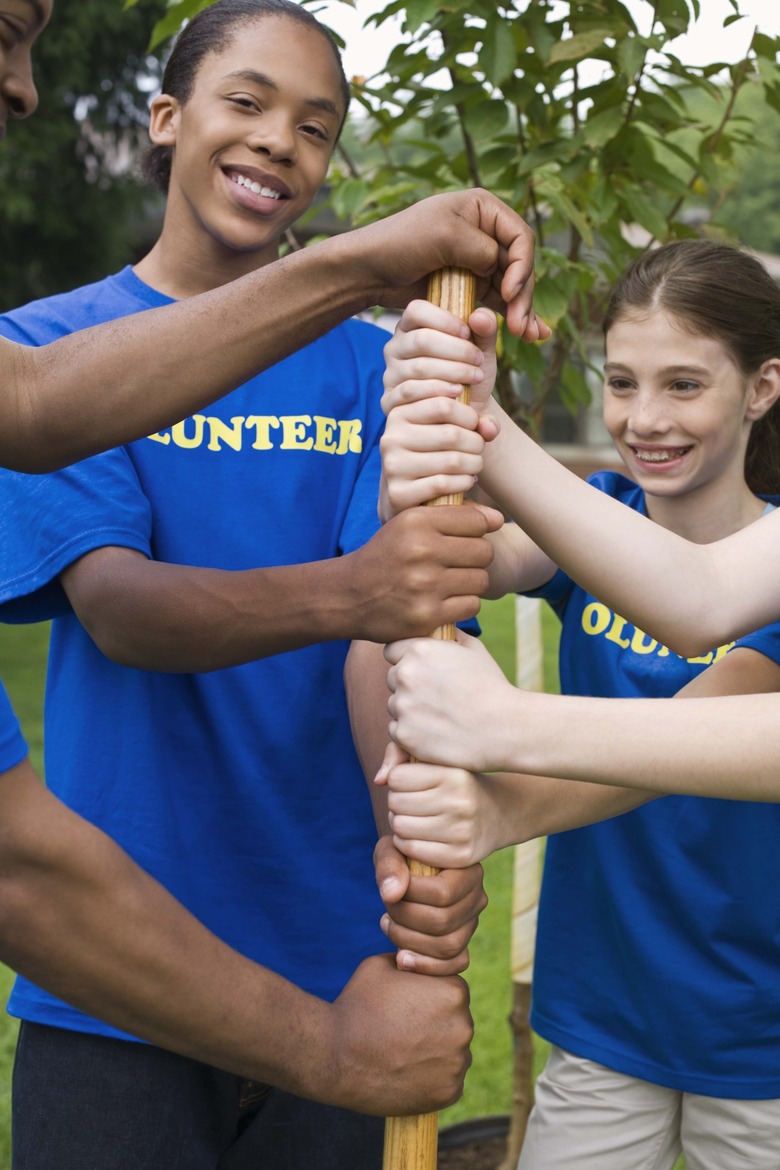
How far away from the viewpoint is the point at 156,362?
5.19 feet

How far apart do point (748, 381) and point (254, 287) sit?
1.13 meters

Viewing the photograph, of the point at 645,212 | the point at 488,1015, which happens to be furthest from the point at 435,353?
the point at 488,1015

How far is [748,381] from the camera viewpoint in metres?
2.37

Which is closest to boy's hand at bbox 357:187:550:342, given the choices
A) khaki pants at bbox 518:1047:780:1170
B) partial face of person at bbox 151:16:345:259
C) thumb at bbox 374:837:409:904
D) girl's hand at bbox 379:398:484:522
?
girl's hand at bbox 379:398:484:522

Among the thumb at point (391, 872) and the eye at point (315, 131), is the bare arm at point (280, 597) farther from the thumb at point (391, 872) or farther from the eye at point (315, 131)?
the eye at point (315, 131)

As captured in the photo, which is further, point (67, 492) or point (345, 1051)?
point (67, 492)

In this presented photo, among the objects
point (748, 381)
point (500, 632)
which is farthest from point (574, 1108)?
point (500, 632)

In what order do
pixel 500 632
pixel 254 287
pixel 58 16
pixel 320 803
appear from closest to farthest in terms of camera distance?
pixel 254 287
pixel 320 803
pixel 500 632
pixel 58 16

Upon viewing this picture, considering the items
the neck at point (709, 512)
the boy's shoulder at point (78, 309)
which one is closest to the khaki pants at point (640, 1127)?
the neck at point (709, 512)

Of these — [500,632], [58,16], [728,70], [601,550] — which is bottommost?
[601,550]

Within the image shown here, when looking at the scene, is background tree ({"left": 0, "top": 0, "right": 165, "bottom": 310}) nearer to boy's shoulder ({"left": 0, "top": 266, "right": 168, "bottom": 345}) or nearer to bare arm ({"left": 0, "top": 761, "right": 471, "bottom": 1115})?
boy's shoulder ({"left": 0, "top": 266, "right": 168, "bottom": 345})

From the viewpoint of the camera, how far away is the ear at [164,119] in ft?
7.55

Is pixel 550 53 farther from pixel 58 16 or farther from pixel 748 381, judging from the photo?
pixel 58 16

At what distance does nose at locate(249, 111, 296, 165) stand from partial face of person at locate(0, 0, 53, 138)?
52 cm
